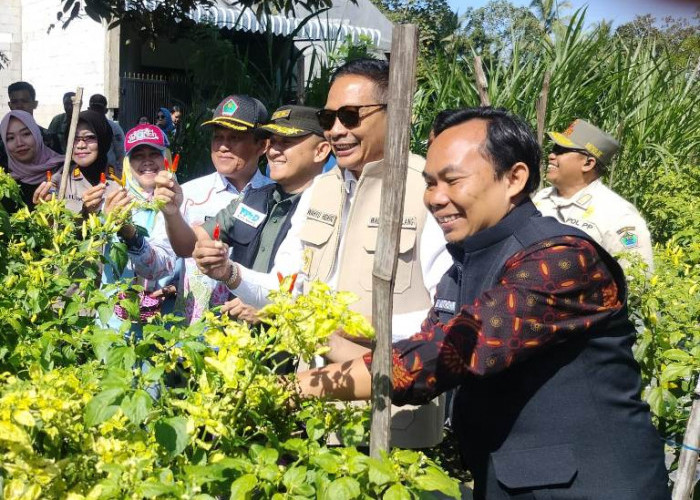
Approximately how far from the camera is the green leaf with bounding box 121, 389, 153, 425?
1.41 m

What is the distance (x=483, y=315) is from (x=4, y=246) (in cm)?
179

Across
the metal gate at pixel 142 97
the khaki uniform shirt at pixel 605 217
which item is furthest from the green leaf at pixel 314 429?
the metal gate at pixel 142 97

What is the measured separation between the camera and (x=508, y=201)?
6.35 feet

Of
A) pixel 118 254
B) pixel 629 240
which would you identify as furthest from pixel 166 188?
pixel 629 240

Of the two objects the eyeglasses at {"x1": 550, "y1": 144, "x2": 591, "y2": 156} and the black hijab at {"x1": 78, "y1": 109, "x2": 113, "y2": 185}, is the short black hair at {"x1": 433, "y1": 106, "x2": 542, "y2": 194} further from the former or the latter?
the black hijab at {"x1": 78, "y1": 109, "x2": 113, "y2": 185}

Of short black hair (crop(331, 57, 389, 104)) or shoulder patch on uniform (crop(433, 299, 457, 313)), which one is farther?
short black hair (crop(331, 57, 389, 104))

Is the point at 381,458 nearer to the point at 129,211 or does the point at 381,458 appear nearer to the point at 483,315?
the point at 483,315

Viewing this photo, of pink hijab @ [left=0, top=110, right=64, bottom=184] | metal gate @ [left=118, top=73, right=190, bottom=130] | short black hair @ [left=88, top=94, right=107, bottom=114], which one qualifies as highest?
metal gate @ [left=118, top=73, right=190, bottom=130]

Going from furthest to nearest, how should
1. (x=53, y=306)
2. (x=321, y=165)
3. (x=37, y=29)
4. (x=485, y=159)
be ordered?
(x=37, y=29), (x=321, y=165), (x=53, y=306), (x=485, y=159)

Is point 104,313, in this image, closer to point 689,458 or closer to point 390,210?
point 390,210

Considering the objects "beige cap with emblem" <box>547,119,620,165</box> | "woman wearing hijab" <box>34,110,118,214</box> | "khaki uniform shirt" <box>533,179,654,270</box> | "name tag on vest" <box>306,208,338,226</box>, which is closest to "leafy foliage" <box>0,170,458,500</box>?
"name tag on vest" <box>306,208,338,226</box>

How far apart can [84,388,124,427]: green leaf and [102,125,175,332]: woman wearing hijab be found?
5.32ft

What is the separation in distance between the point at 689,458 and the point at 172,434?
1.63 m

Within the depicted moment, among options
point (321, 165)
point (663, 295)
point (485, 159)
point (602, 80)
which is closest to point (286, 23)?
point (602, 80)
